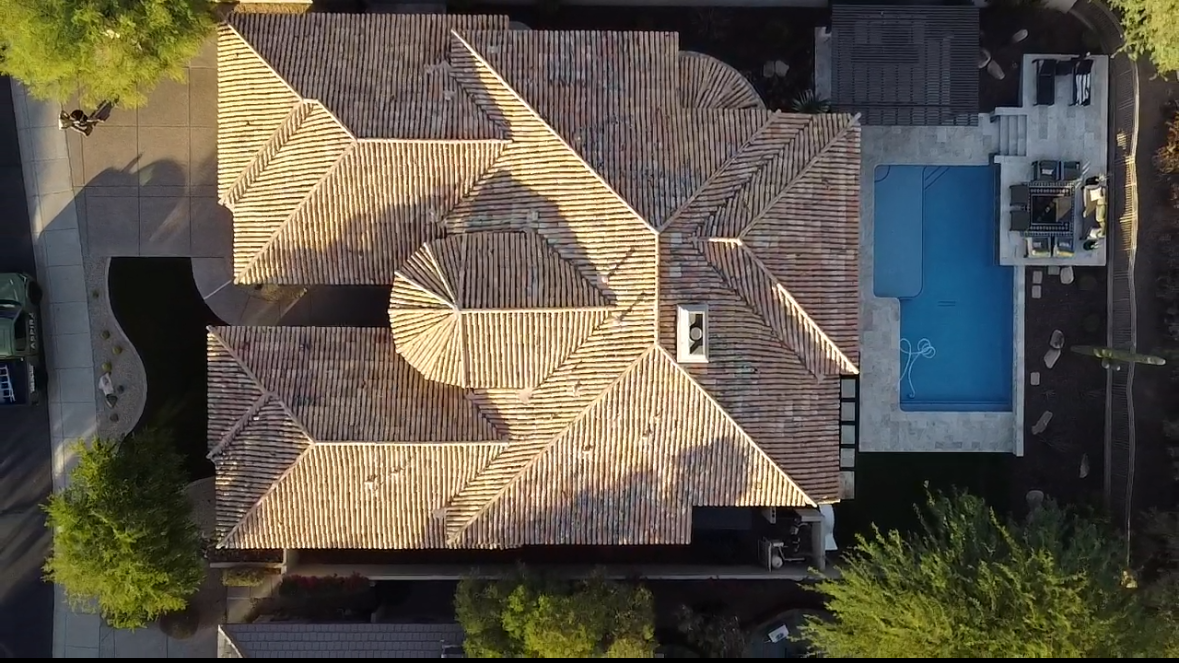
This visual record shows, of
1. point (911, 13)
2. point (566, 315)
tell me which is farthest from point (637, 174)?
point (911, 13)

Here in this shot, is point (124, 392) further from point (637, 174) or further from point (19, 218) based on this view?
point (637, 174)

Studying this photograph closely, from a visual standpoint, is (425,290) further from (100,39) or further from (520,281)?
(100,39)

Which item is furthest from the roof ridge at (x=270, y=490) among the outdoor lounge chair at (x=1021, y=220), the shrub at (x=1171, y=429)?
the shrub at (x=1171, y=429)

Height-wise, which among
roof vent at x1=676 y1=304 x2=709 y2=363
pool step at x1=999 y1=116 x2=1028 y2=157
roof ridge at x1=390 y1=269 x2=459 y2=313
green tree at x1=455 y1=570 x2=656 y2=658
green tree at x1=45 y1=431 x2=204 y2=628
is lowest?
green tree at x1=455 y1=570 x2=656 y2=658

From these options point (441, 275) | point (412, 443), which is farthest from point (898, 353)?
point (412, 443)

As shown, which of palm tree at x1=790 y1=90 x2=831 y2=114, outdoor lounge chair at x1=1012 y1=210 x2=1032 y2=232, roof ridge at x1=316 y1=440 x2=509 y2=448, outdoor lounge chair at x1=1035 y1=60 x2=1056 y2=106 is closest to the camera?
roof ridge at x1=316 y1=440 x2=509 y2=448

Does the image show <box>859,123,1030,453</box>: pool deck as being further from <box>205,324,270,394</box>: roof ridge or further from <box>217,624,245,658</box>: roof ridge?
<box>217,624,245,658</box>: roof ridge

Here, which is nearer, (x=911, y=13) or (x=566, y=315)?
(x=566, y=315)

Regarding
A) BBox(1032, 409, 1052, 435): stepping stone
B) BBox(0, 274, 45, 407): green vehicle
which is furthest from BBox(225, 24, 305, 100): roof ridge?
BBox(1032, 409, 1052, 435): stepping stone
